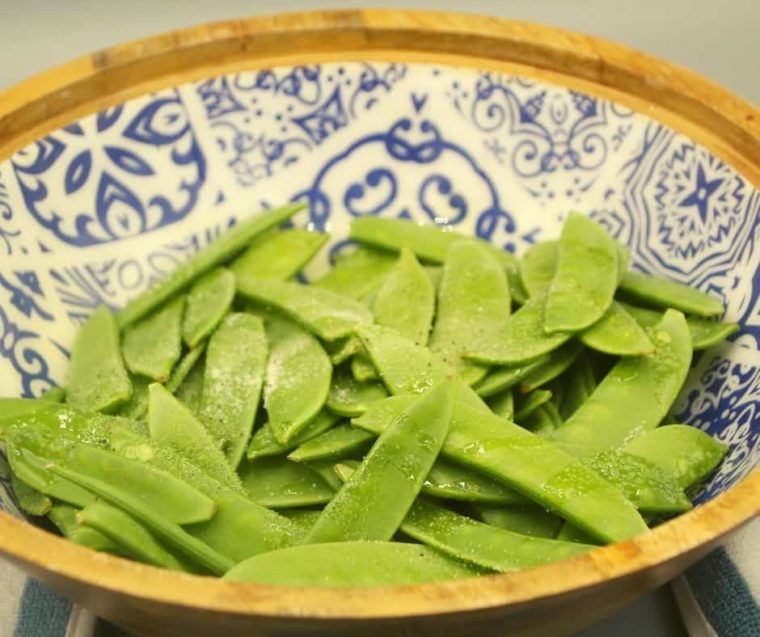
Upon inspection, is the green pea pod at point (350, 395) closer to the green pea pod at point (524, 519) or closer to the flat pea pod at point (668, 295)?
the green pea pod at point (524, 519)

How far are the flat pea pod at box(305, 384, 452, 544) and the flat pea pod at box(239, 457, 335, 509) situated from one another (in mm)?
95

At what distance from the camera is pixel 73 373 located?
1.29m

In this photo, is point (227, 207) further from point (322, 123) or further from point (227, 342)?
point (227, 342)

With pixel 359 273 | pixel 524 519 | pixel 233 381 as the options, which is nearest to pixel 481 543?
pixel 524 519

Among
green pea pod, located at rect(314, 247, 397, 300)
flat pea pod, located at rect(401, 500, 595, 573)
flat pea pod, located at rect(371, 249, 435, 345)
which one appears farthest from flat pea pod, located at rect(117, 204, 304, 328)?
flat pea pod, located at rect(401, 500, 595, 573)

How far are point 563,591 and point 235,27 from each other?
3.70ft

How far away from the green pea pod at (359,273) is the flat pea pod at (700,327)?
0.39 meters

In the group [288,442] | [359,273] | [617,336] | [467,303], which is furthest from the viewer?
[359,273]

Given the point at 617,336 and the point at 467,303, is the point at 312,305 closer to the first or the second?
the point at 467,303

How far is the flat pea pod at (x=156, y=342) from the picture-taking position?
122 centimetres

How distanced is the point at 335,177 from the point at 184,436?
0.64 metres

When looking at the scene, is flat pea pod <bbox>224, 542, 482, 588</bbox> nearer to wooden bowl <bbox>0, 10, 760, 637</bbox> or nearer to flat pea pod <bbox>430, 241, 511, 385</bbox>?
wooden bowl <bbox>0, 10, 760, 637</bbox>

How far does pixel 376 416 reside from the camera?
104 cm

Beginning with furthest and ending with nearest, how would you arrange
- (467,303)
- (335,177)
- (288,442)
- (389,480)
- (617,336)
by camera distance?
1. (335,177)
2. (467,303)
3. (617,336)
4. (288,442)
5. (389,480)
